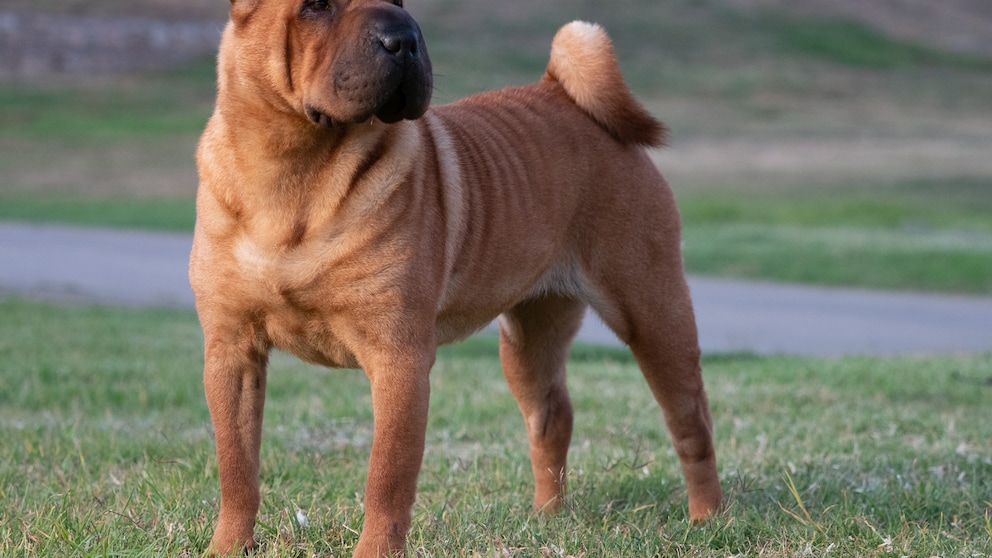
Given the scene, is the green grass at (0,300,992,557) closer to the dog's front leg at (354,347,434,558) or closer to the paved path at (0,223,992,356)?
the dog's front leg at (354,347,434,558)

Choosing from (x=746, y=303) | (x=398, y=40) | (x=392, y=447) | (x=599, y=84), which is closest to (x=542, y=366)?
(x=599, y=84)

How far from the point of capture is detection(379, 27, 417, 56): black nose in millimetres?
3330

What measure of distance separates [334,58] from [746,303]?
917 centimetres

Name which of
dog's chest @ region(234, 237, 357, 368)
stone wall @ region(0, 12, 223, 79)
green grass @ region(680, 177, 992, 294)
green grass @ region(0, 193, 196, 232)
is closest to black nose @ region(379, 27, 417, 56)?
dog's chest @ region(234, 237, 357, 368)

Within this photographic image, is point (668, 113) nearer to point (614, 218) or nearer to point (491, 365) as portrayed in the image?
point (491, 365)

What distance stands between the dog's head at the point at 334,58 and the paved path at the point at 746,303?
5.32m

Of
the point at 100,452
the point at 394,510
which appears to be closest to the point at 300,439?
the point at 100,452

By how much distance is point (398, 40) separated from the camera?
3.34 metres

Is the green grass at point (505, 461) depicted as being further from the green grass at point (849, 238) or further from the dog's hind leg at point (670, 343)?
the green grass at point (849, 238)

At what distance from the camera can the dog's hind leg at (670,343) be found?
14.6ft

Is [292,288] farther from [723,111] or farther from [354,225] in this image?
[723,111]

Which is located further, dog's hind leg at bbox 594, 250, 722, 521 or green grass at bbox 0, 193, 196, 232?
green grass at bbox 0, 193, 196, 232

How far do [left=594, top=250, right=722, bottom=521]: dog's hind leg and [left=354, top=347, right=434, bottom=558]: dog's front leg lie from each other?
1169mm

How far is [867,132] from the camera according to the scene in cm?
3834
